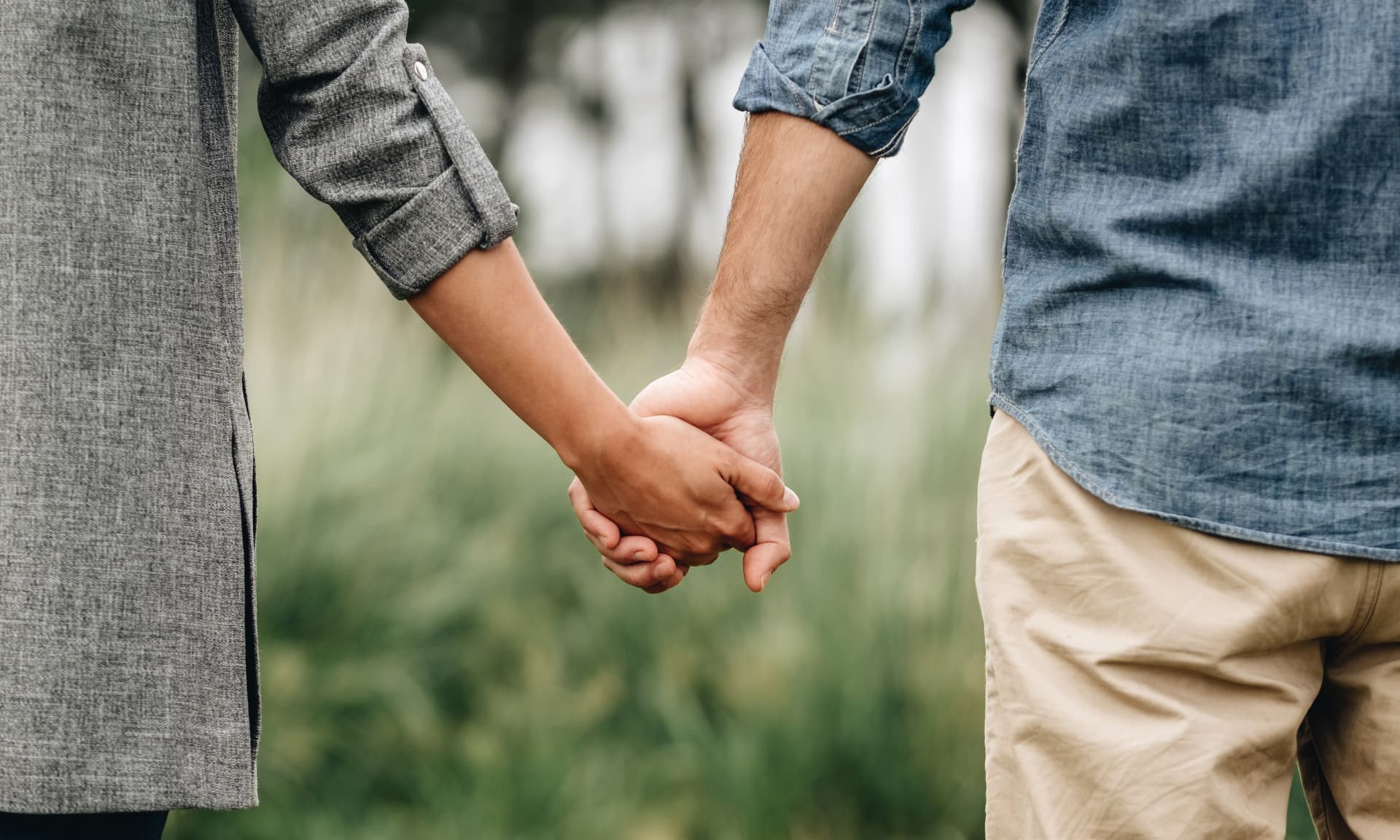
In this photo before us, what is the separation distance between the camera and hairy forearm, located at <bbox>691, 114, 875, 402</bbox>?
1944mm

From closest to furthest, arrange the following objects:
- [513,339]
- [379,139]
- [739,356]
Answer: [379,139], [513,339], [739,356]

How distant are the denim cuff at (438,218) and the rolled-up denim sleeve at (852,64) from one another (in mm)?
512

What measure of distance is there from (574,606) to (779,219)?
A: 2.93m

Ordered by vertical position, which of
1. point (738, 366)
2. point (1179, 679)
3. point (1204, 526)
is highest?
point (1204, 526)

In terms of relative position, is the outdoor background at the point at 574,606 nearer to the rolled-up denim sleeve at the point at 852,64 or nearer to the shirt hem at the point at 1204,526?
the rolled-up denim sleeve at the point at 852,64

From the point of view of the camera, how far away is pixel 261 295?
496 centimetres

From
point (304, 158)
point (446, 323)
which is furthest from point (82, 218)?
point (446, 323)

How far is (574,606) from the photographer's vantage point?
4691 millimetres

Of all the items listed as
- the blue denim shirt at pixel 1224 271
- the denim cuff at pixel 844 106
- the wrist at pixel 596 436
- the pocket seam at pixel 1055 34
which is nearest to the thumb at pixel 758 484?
the wrist at pixel 596 436

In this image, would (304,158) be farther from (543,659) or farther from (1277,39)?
(543,659)

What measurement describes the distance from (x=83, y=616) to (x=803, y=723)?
246 cm

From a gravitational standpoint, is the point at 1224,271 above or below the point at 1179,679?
above

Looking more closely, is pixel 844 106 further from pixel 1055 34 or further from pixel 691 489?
pixel 691 489

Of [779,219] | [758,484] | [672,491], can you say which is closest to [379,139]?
[779,219]
